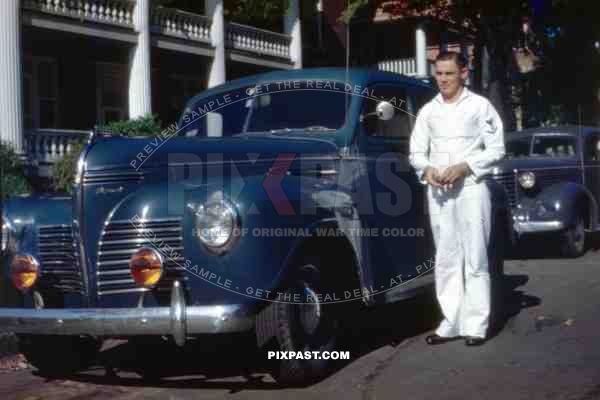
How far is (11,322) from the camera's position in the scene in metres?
5.06

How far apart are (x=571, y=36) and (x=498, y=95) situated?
219 inches

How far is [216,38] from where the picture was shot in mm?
21766

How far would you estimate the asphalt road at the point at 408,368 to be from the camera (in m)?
4.95

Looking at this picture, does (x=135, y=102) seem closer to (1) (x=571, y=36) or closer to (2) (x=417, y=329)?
(1) (x=571, y=36)

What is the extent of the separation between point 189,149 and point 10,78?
36.6 ft

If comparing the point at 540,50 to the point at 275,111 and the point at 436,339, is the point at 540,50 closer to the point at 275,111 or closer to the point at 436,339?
the point at 275,111

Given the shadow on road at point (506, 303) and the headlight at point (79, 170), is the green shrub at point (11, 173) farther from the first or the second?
the shadow on road at point (506, 303)

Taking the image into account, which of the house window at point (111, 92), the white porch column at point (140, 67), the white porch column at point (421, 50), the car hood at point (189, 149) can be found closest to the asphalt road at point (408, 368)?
the car hood at point (189, 149)

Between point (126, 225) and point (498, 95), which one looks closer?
point (126, 225)

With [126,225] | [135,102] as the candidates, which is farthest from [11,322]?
[135,102]

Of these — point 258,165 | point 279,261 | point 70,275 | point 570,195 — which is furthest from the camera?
point 570,195

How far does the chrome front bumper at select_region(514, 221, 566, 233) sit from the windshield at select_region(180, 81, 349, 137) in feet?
18.4

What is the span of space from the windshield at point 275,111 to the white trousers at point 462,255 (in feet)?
3.17

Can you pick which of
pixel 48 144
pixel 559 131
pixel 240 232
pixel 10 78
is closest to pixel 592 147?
pixel 559 131
